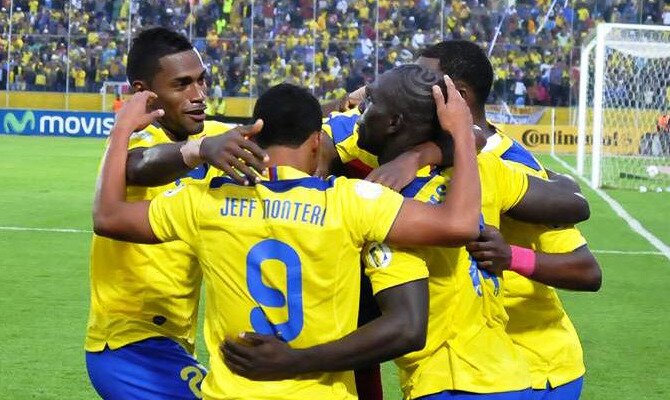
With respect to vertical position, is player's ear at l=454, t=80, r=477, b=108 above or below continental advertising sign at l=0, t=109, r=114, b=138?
above

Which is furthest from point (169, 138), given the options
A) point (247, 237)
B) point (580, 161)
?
point (580, 161)

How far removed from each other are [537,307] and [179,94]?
1542mm

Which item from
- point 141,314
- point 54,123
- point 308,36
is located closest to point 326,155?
point 141,314

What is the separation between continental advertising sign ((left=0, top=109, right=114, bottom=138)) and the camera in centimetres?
3550

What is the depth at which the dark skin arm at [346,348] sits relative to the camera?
11.0 ft

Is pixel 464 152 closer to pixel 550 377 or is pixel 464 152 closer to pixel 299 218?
pixel 299 218

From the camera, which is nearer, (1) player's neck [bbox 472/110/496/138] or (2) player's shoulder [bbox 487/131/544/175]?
(2) player's shoulder [bbox 487/131/544/175]

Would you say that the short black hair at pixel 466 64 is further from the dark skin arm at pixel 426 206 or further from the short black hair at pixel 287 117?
the short black hair at pixel 287 117

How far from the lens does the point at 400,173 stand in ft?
11.9

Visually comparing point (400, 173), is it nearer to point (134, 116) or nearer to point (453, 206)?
point (453, 206)

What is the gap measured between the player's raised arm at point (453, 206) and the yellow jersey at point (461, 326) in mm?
152

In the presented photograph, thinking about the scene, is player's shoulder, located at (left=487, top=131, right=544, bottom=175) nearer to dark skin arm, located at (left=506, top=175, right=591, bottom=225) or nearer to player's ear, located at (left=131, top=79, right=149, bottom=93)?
dark skin arm, located at (left=506, top=175, right=591, bottom=225)

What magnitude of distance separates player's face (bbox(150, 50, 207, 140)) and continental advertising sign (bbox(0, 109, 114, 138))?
31.4 meters

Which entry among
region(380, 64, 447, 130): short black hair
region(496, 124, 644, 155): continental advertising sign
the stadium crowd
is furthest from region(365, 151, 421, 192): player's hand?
the stadium crowd
